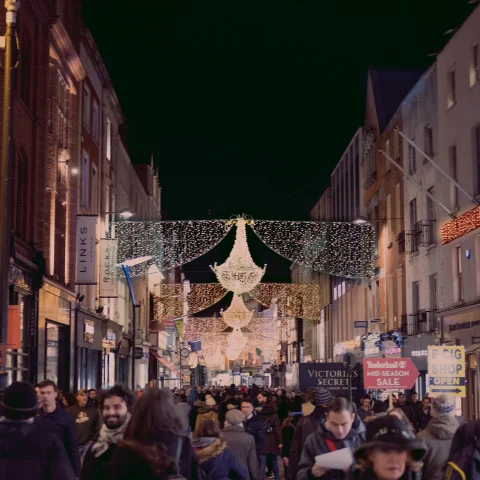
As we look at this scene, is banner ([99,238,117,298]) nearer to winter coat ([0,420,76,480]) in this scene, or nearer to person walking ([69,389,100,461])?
person walking ([69,389,100,461])

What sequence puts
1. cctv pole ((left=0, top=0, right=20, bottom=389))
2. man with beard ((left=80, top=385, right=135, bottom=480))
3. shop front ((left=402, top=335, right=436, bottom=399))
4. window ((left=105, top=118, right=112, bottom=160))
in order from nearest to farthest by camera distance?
man with beard ((left=80, top=385, right=135, bottom=480)), cctv pole ((left=0, top=0, right=20, bottom=389)), shop front ((left=402, top=335, right=436, bottom=399)), window ((left=105, top=118, right=112, bottom=160))

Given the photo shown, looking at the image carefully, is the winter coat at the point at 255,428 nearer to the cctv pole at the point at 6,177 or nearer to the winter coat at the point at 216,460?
the cctv pole at the point at 6,177

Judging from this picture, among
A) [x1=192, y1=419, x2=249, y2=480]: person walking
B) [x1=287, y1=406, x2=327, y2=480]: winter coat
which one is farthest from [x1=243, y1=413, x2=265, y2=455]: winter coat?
[x1=192, y1=419, x2=249, y2=480]: person walking

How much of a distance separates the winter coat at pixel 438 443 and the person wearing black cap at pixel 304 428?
9.15 ft

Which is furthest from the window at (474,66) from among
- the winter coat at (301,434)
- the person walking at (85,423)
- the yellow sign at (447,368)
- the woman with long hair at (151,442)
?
the woman with long hair at (151,442)

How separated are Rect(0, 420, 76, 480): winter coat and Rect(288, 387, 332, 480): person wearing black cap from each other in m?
5.06

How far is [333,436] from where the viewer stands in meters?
7.55

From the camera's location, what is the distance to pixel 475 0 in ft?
94.3

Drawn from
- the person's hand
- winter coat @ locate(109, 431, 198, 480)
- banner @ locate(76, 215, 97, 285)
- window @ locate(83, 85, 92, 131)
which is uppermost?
window @ locate(83, 85, 92, 131)

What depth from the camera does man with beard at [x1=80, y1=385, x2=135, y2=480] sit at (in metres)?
6.18

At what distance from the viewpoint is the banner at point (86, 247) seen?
33562mm

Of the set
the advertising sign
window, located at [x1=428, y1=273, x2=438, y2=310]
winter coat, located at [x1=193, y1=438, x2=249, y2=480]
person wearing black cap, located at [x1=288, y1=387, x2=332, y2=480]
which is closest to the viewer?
winter coat, located at [x1=193, y1=438, x2=249, y2=480]

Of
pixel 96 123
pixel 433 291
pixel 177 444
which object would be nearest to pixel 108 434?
pixel 177 444

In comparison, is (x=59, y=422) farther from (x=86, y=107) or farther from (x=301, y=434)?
(x=86, y=107)
